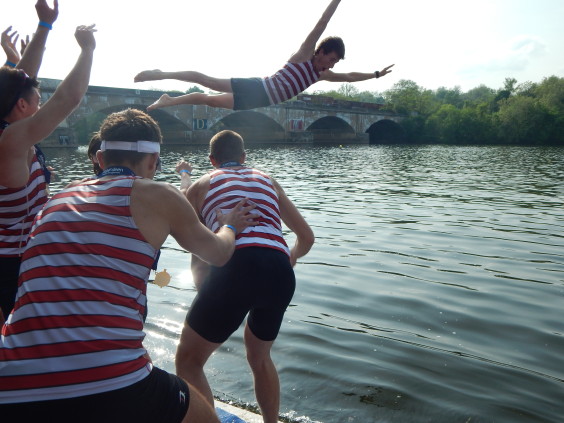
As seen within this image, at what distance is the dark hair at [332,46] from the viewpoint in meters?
6.32

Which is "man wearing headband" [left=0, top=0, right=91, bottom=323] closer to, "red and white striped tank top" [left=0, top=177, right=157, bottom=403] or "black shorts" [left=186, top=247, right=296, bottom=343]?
"red and white striped tank top" [left=0, top=177, right=157, bottom=403]

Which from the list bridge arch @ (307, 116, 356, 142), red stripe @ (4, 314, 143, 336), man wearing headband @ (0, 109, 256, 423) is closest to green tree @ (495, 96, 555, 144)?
bridge arch @ (307, 116, 356, 142)

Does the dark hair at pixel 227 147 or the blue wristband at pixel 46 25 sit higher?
the blue wristband at pixel 46 25

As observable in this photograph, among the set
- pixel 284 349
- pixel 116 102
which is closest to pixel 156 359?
pixel 284 349

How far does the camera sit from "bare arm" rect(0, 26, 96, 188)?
2773 millimetres

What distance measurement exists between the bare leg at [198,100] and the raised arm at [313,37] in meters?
0.94

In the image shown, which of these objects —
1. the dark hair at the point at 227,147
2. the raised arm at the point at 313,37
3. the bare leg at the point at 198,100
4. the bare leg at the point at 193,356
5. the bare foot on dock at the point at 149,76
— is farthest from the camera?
the raised arm at the point at 313,37

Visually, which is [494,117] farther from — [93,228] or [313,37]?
[93,228]

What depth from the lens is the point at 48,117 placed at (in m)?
2.78

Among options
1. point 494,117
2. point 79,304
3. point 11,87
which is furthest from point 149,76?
point 494,117

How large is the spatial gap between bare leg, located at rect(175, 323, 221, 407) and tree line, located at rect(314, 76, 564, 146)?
80.2 meters

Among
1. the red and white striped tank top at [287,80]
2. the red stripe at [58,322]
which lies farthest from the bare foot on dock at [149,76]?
the red stripe at [58,322]

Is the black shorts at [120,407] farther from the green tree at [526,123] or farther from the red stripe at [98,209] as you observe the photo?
the green tree at [526,123]

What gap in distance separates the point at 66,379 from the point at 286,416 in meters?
2.93
